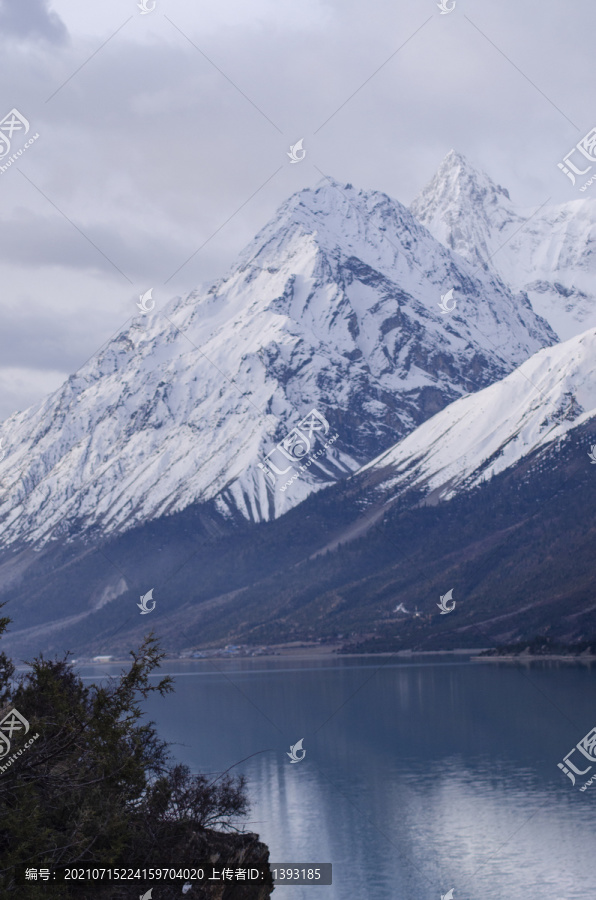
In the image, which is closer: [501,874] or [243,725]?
[501,874]

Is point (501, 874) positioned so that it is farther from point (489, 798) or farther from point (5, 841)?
point (5, 841)

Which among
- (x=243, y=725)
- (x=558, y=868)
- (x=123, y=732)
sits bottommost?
(x=558, y=868)

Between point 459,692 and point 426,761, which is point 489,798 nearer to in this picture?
point 426,761

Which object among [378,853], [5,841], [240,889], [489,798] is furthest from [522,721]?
[5,841]

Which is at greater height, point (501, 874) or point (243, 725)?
point (243, 725)

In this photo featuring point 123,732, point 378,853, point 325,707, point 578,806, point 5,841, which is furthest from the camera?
point 325,707

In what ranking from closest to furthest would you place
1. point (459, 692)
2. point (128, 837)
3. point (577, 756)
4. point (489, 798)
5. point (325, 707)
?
point (128, 837) → point (489, 798) → point (577, 756) → point (325, 707) → point (459, 692)

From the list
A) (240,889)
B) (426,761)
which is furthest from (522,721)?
(240,889)
